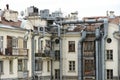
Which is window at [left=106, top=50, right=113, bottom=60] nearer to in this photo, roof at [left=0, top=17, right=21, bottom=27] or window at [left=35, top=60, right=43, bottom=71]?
window at [left=35, top=60, right=43, bottom=71]

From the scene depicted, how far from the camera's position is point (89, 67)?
65.6 meters

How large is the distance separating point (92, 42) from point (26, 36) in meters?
11.8

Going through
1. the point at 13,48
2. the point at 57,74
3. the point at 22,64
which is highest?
the point at 13,48

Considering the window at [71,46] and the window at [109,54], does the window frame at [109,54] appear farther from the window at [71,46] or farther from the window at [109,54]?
the window at [71,46]

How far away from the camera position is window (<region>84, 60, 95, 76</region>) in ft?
214

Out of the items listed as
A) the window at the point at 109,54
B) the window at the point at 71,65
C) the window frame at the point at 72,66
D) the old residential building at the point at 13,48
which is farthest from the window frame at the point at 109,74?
the old residential building at the point at 13,48

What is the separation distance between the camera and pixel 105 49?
64188 millimetres

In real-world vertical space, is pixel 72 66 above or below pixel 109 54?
below

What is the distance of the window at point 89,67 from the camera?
65.3 m

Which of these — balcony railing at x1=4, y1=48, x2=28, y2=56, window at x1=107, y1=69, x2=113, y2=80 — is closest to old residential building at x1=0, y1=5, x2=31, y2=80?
balcony railing at x1=4, y1=48, x2=28, y2=56

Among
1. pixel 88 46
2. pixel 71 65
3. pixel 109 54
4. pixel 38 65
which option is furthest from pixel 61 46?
pixel 109 54

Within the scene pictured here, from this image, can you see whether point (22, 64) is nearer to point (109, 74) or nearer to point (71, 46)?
point (71, 46)

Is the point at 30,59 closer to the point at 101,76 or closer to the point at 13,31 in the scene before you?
the point at 13,31

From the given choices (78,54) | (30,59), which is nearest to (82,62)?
(78,54)
